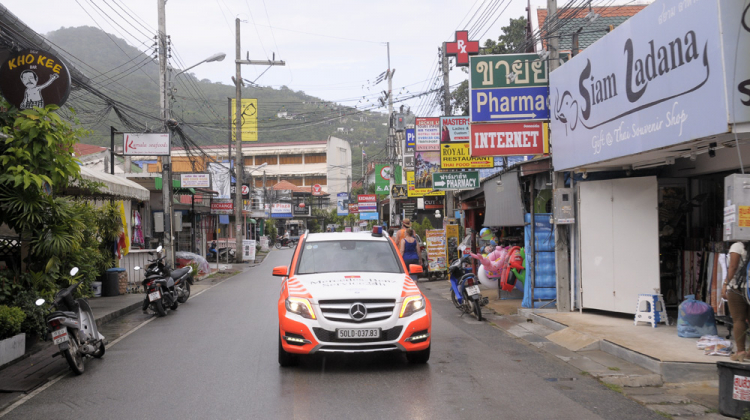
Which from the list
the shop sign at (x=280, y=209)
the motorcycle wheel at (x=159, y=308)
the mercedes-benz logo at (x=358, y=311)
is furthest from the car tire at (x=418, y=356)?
the shop sign at (x=280, y=209)

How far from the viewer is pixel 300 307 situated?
7.36 metres

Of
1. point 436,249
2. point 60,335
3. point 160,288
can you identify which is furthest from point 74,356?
point 436,249

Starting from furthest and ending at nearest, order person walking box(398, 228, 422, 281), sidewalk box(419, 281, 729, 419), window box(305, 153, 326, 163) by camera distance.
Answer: window box(305, 153, 326, 163) < person walking box(398, 228, 422, 281) < sidewalk box(419, 281, 729, 419)

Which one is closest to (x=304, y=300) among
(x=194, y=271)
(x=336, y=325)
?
(x=336, y=325)

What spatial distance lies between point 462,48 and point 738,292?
570 inches

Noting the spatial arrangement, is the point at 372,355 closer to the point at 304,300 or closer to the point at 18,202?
the point at 304,300

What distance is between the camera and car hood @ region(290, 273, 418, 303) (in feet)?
24.1

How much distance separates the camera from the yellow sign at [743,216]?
19.9 ft

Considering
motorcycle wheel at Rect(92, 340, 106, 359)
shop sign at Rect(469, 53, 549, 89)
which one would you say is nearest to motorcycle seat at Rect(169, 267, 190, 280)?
motorcycle wheel at Rect(92, 340, 106, 359)

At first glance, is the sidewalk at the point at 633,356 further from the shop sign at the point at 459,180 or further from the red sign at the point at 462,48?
the red sign at the point at 462,48

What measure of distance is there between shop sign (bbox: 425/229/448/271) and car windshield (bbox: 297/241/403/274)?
12.3 metres

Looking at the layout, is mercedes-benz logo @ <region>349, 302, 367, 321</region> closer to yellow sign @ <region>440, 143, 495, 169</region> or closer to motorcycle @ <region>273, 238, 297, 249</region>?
yellow sign @ <region>440, 143, 495, 169</region>

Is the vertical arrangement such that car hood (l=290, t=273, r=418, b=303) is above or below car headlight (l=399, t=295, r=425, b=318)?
above

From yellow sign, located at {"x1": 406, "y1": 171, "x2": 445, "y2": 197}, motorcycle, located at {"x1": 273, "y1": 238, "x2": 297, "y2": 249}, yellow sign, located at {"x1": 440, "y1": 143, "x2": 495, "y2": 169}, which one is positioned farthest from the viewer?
motorcycle, located at {"x1": 273, "y1": 238, "x2": 297, "y2": 249}
